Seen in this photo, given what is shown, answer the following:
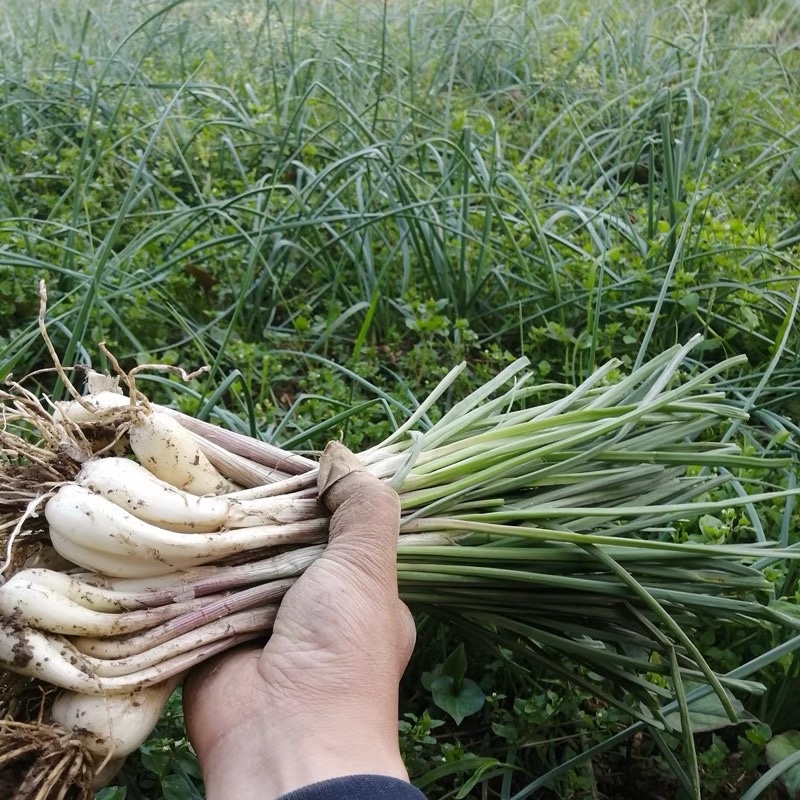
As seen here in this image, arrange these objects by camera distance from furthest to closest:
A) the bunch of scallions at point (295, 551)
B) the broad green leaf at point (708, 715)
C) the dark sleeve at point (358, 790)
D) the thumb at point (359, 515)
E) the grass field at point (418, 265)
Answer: the grass field at point (418, 265) → the broad green leaf at point (708, 715) → the thumb at point (359, 515) → the bunch of scallions at point (295, 551) → the dark sleeve at point (358, 790)

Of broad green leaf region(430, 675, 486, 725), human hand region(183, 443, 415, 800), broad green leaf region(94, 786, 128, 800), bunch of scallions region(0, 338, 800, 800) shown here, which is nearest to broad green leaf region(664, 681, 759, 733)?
bunch of scallions region(0, 338, 800, 800)

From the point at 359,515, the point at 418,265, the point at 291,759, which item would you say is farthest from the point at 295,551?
the point at 418,265

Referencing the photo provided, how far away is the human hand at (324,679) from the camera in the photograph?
3.29 ft

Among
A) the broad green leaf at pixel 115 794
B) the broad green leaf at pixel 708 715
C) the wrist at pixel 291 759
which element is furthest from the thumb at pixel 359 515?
the broad green leaf at pixel 708 715

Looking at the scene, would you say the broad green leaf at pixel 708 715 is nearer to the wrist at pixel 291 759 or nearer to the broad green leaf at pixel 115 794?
the wrist at pixel 291 759

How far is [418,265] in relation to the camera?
8.30ft

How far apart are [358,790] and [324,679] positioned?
178mm

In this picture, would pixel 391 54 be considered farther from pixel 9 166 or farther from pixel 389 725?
pixel 389 725

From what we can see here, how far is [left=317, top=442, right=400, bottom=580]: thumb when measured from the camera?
3.92ft

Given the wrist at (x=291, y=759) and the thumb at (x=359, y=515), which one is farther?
the thumb at (x=359, y=515)

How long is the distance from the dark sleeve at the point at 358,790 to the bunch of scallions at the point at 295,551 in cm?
32

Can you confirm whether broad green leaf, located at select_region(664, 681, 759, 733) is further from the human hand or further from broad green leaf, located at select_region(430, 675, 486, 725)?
the human hand

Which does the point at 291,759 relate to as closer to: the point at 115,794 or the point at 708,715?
the point at 115,794

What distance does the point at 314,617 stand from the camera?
1.13 meters
